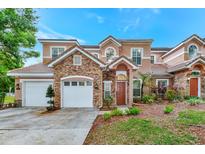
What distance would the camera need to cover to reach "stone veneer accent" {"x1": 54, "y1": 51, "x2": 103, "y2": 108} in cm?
1252

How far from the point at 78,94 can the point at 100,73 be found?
2.13 m

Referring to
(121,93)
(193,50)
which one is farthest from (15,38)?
(193,50)

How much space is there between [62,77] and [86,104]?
2525 mm

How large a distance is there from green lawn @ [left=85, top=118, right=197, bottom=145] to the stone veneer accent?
19.2 feet

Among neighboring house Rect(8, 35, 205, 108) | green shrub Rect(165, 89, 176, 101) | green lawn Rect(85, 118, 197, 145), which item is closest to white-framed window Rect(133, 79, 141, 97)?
neighboring house Rect(8, 35, 205, 108)

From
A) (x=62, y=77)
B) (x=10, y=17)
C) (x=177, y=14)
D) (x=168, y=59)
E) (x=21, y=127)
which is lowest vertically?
(x=21, y=127)

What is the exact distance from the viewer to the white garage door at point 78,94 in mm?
12586

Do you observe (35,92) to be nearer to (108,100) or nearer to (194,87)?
(108,100)

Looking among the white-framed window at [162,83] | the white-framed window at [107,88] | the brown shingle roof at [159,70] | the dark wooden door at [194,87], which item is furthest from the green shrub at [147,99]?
the dark wooden door at [194,87]

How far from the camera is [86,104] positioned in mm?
12578

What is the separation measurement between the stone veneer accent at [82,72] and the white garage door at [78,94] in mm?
342

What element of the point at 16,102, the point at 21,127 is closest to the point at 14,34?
the point at 16,102

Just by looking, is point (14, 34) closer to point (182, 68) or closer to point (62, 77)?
point (62, 77)

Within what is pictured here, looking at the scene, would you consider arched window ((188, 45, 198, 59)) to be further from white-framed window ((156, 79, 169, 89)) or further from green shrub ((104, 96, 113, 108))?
green shrub ((104, 96, 113, 108))
